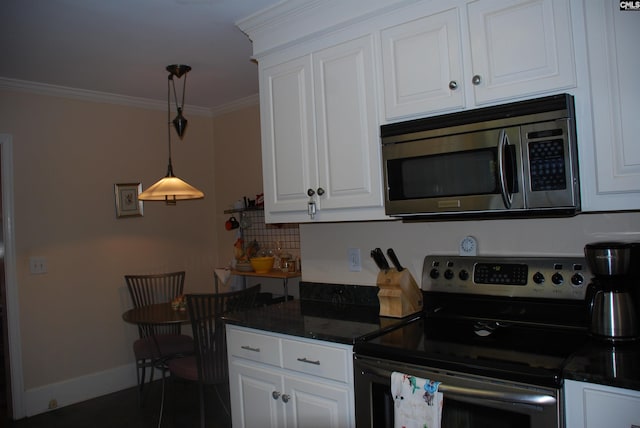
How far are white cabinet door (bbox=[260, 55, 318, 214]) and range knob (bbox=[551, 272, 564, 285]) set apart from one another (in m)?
1.12

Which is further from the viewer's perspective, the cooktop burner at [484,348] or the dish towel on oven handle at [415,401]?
the dish towel on oven handle at [415,401]

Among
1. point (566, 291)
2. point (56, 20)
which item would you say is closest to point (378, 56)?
point (566, 291)

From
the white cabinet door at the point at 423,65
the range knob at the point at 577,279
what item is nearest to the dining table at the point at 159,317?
the white cabinet door at the point at 423,65

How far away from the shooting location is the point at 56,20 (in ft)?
8.14

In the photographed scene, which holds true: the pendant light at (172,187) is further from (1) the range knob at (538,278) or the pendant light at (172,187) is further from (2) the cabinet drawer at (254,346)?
(1) the range knob at (538,278)

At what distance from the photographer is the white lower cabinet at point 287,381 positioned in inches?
75.5

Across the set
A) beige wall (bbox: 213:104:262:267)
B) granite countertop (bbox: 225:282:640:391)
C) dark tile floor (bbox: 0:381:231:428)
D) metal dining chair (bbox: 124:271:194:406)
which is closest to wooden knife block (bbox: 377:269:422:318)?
granite countertop (bbox: 225:282:640:391)

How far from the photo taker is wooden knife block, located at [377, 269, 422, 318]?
7.04 feet

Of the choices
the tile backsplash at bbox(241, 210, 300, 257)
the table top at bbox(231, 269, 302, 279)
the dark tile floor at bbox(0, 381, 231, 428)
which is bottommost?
the dark tile floor at bbox(0, 381, 231, 428)

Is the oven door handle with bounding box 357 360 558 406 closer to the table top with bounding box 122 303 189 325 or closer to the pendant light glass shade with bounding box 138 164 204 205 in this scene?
the table top with bounding box 122 303 189 325

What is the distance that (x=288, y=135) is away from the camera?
97.0 inches

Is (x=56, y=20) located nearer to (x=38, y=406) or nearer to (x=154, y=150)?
(x=154, y=150)

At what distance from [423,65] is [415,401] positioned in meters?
1.29

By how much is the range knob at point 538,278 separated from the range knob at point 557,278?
0.04m
